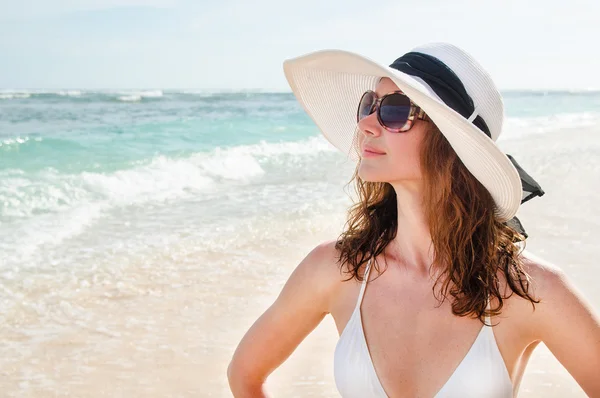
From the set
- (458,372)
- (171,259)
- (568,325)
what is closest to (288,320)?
(458,372)

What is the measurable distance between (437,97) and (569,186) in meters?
8.70

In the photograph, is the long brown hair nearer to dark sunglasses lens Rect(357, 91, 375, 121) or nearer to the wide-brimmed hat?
the wide-brimmed hat

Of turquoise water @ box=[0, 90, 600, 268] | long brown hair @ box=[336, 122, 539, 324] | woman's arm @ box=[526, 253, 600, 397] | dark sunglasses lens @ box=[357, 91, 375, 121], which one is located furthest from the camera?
turquoise water @ box=[0, 90, 600, 268]

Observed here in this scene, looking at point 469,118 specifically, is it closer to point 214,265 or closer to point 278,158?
point 214,265

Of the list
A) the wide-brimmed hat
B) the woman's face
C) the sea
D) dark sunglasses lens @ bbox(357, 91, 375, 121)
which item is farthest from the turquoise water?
the wide-brimmed hat

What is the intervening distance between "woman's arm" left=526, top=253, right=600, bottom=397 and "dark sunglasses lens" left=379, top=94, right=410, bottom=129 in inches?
25.6

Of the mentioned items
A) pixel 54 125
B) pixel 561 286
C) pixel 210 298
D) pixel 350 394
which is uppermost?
pixel 561 286

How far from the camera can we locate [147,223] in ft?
26.9

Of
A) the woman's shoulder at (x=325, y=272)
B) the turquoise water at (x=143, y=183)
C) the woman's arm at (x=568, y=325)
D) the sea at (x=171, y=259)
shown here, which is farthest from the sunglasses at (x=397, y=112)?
the turquoise water at (x=143, y=183)

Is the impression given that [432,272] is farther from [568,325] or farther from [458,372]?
[568,325]

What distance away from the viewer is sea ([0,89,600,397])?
165 inches

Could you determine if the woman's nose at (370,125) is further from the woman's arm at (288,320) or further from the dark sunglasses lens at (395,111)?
the woman's arm at (288,320)

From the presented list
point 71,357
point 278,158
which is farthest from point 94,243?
point 278,158

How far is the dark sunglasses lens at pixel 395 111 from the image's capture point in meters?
2.21
